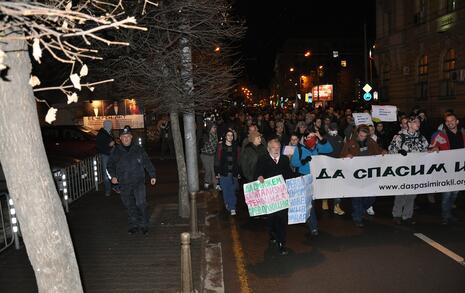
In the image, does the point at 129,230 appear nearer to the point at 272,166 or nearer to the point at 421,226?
the point at 272,166

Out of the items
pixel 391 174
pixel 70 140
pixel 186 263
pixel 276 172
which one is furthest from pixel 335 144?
pixel 70 140

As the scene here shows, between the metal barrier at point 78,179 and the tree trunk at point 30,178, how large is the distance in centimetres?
703

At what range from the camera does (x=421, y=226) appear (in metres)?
8.59

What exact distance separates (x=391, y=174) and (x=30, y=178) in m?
7.39

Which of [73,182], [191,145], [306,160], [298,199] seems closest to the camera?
[298,199]

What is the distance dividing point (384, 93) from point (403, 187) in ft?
92.6

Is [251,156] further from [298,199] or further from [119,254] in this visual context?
[119,254]

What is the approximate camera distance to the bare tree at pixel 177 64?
8766mm

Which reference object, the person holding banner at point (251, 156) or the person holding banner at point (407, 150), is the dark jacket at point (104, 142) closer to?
the person holding banner at point (251, 156)

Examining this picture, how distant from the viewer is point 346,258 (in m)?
7.04

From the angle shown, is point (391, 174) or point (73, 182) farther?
point (73, 182)

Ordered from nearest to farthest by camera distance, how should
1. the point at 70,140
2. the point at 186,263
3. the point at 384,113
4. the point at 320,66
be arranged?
the point at 186,263 → the point at 384,113 → the point at 70,140 → the point at 320,66

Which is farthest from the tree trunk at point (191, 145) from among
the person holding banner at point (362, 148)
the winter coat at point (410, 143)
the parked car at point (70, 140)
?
the parked car at point (70, 140)

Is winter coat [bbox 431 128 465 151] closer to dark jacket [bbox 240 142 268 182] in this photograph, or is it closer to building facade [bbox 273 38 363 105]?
dark jacket [bbox 240 142 268 182]
